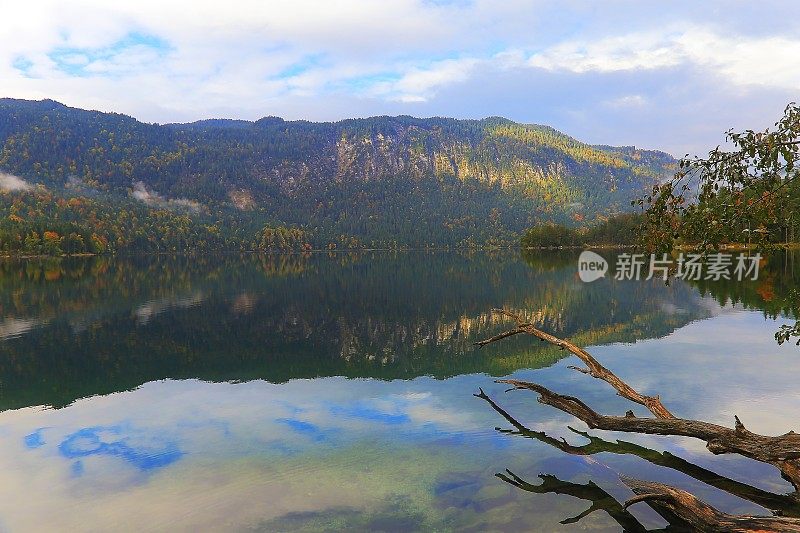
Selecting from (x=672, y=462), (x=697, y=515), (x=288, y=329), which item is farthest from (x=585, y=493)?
(x=288, y=329)

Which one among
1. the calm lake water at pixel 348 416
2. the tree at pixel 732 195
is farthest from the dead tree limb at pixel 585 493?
the tree at pixel 732 195

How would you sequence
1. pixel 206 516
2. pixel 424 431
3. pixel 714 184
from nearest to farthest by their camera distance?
pixel 714 184 → pixel 206 516 → pixel 424 431

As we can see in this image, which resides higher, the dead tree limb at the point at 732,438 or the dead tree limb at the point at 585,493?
the dead tree limb at the point at 732,438

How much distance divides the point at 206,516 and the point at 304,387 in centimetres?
1329

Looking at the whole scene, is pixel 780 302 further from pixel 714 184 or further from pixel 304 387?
pixel 714 184

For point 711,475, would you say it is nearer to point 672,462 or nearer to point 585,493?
point 672,462

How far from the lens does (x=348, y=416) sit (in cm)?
2128

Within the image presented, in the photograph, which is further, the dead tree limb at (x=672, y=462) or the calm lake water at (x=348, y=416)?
the calm lake water at (x=348, y=416)

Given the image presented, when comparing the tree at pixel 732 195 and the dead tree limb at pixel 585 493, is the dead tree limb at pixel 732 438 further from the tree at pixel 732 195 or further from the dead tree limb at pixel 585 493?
the tree at pixel 732 195

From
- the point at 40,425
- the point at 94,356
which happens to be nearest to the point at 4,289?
the point at 94,356

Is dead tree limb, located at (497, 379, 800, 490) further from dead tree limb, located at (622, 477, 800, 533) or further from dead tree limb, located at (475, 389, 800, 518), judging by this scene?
dead tree limb, located at (622, 477, 800, 533)

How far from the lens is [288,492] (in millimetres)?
14250

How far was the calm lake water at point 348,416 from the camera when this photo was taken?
1345 cm

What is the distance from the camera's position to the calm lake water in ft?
44.1
